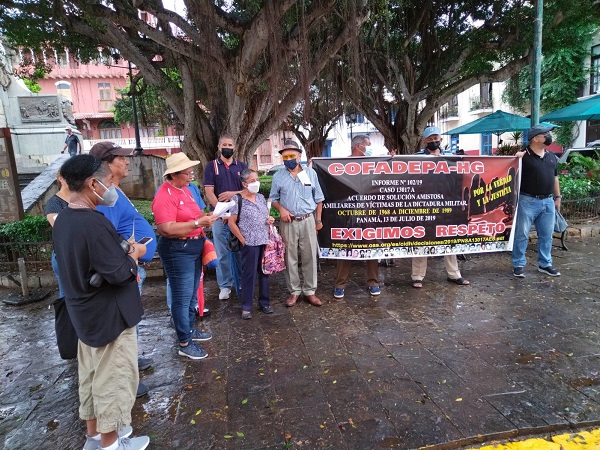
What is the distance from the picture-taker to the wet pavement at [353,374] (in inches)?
100

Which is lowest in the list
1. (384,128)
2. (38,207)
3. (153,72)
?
(38,207)

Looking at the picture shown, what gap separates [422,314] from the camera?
14.3 ft

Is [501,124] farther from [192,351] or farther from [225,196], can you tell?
[192,351]

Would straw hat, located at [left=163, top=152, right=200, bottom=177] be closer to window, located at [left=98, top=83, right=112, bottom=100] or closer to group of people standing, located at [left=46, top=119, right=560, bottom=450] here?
group of people standing, located at [left=46, top=119, right=560, bottom=450]

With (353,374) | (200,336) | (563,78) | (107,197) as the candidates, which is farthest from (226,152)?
(563,78)

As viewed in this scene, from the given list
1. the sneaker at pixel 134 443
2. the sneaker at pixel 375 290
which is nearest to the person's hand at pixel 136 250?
the sneaker at pixel 134 443

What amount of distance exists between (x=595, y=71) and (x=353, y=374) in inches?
937

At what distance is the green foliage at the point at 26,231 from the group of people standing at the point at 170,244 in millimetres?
3042

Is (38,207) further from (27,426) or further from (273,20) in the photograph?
Result: (27,426)

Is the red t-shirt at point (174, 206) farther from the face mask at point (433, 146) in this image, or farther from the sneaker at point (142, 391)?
the face mask at point (433, 146)

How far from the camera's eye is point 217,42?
6152mm

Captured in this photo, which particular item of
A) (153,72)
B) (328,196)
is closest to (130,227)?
(328,196)

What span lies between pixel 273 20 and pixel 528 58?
7400 mm

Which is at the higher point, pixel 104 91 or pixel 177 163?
pixel 104 91
